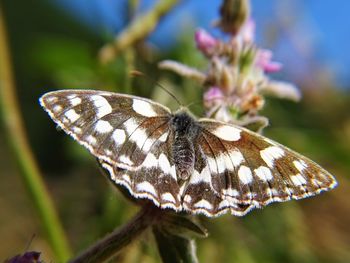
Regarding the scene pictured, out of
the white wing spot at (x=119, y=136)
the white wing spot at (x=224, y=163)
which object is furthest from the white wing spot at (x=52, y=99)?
the white wing spot at (x=224, y=163)

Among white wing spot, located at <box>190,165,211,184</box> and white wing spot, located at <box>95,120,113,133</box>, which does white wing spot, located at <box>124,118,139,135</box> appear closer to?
white wing spot, located at <box>95,120,113,133</box>

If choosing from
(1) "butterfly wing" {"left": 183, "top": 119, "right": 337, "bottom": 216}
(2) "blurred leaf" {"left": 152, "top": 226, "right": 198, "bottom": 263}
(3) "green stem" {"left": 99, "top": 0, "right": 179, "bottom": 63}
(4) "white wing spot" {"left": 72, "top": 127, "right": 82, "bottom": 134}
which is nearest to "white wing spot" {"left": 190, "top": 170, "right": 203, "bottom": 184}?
(1) "butterfly wing" {"left": 183, "top": 119, "right": 337, "bottom": 216}

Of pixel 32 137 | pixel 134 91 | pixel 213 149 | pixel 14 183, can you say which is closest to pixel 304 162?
pixel 213 149

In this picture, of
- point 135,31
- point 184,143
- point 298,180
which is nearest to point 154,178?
point 184,143

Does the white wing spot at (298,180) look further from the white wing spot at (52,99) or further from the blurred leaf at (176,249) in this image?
the white wing spot at (52,99)

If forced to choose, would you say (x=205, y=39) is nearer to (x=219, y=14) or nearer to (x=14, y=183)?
(x=219, y=14)

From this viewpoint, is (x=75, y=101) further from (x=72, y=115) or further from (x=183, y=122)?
(x=183, y=122)
